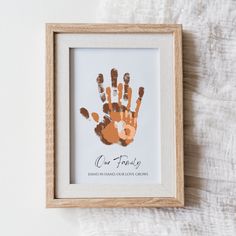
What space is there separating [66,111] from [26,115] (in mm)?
94

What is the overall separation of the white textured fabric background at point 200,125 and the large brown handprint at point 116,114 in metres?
0.12

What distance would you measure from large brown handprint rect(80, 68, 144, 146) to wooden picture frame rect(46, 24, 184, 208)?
2.6 inches

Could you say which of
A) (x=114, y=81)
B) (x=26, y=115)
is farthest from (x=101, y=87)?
(x=26, y=115)

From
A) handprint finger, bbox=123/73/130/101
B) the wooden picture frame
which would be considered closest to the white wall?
the wooden picture frame

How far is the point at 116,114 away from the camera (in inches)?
36.8

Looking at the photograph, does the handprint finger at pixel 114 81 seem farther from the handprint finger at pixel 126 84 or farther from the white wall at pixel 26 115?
the white wall at pixel 26 115

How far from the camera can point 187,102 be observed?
0.95 metres

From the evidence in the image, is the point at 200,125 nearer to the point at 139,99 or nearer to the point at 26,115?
the point at 139,99

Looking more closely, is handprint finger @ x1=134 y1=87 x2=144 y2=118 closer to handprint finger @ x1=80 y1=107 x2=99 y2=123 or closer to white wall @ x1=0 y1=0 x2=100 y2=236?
handprint finger @ x1=80 y1=107 x2=99 y2=123

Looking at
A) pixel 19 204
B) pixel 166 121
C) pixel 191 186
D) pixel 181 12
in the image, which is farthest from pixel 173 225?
pixel 181 12

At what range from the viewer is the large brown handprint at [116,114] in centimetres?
93

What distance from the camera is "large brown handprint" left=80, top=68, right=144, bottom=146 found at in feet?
3.05

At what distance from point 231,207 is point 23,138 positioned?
0.48 metres

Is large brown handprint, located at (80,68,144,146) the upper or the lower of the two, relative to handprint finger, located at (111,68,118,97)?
lower
